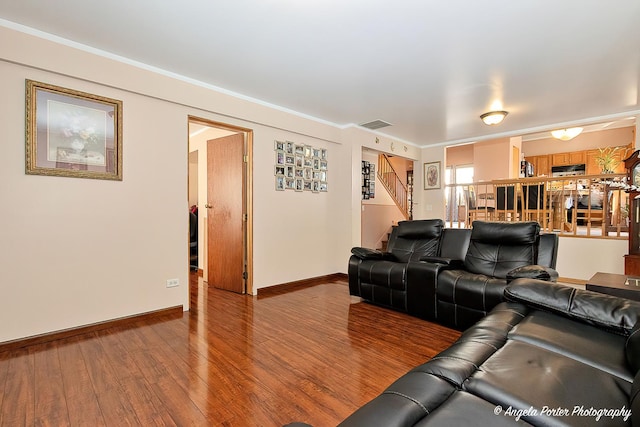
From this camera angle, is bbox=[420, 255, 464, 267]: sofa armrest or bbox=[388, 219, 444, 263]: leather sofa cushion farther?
bbox=[388, 219, 444, 263]: leather sofa cushion

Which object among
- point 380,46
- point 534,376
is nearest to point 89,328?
point 534,376

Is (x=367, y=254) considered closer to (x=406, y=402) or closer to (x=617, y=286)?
(x=617, y=286)

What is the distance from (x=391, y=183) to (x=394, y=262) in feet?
16.3

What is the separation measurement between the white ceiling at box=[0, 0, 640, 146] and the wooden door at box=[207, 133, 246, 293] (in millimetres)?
909

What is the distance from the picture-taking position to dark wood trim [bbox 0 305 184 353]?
2420 millimetres

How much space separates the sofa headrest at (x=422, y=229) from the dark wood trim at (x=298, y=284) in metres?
1.46

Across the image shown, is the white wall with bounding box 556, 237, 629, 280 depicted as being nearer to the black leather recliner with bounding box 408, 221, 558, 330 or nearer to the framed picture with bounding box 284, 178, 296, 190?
the black leather recliner with bounding box 408, 221, 558, 330

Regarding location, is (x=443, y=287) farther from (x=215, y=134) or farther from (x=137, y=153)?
(x=215, y=134)

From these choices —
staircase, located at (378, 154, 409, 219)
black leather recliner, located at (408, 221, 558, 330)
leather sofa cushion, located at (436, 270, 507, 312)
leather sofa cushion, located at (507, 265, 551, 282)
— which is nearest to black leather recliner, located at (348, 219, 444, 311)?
black leather recliner, located at (408, 221, 558, 330)

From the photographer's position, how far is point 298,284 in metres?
4.59

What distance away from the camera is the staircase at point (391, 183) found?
771 cm

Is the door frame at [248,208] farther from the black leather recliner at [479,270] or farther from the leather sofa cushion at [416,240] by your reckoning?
the black leather recliner at [479,270]

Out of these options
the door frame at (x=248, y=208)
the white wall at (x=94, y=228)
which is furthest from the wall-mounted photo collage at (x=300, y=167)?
the white wall at (x=94, y=228)

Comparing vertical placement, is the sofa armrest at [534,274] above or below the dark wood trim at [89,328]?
above
